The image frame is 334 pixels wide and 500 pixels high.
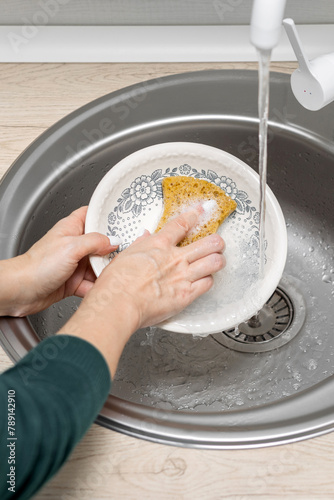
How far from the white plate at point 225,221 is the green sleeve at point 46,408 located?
25cm

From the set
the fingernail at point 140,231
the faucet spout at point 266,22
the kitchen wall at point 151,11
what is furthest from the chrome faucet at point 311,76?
the kitchen wall at point 151,11

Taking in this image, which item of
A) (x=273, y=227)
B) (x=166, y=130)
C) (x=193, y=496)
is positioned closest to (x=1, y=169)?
(x=166, y=130)

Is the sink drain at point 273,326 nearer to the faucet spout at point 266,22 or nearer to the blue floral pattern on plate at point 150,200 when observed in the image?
the blue floral pattern on plate at point 150,200

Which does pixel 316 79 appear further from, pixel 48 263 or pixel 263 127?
pixel 48 263

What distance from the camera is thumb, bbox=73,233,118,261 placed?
2.56 feet

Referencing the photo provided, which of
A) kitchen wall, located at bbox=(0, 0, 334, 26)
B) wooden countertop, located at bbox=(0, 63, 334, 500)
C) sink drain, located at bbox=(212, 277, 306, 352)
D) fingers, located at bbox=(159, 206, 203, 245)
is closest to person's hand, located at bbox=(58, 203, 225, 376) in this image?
fingers, located at bbox=(159, 206, 203, 245)

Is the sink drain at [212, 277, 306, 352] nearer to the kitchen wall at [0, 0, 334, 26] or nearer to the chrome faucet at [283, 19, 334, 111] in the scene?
the chrome faucet at [283, 19, 334, 111]

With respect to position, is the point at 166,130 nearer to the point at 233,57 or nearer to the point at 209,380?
the point at 233,57

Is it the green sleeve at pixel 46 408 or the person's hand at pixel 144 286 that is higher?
the person's hand at pixel 144 286

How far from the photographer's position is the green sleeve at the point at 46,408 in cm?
52

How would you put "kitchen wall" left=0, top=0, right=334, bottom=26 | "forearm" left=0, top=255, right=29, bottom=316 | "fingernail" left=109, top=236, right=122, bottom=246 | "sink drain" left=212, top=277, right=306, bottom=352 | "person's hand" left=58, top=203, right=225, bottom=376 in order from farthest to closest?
1. "kitchen wall" left=0, top=0, right=334, bottom=26
2. "sink drain" left=212, top=277, right=306, bottom=352
3. "fingernail" left=109, top=236, right=122, bottom=246
4. "forearm" left=0, top=255, right=29, bottom=316
5. "person's hand" left=58, top=203, right=225, bottom=376

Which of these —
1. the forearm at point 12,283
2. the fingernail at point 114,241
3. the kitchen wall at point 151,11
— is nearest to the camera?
the forearm at point 12,283

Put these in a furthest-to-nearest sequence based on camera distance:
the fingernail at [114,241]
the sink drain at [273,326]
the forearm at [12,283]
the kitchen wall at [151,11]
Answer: the kitchen wall at [151,11] < the sink drain at [273,326] < the fingernail at [114,241] < the forearm at [12,283]

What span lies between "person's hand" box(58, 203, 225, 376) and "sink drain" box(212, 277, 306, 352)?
22 cm
